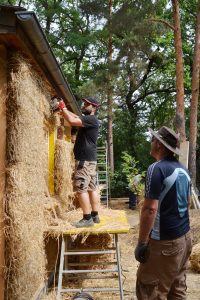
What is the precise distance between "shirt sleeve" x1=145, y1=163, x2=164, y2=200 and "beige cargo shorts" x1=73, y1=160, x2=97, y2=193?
2.10 m

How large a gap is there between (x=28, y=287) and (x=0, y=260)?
67 cm

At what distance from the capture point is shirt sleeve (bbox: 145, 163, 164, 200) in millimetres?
3205

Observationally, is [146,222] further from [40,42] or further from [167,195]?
[40,42]

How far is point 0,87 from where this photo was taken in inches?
147

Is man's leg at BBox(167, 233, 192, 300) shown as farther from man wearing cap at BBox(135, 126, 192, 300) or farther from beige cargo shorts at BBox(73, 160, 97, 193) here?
beige cargo shorts at BBox(73, 160, 97, 193)

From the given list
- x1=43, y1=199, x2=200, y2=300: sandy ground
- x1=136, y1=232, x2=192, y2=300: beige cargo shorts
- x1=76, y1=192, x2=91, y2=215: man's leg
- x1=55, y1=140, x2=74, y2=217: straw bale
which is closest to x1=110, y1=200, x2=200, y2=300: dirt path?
x1=43, y1=199, x2=200, y2=300: sandy ground

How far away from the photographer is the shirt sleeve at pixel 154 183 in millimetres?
3205

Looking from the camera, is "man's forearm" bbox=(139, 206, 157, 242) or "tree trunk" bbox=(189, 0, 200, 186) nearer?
"man's forearm" bbox=(139, 206, 157, 242)

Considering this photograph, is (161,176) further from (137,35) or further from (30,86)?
(137,35)

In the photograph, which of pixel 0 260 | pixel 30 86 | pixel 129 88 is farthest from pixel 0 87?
pixel 129 88

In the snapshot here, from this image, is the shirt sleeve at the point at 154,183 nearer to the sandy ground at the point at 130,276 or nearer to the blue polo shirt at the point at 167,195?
the blue polo shirt at the point at 167,195

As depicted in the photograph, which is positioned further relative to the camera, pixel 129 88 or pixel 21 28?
pixel 129 88

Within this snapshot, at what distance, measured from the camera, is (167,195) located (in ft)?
10.8

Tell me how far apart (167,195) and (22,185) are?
1.46m
